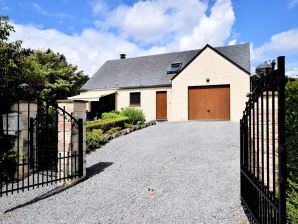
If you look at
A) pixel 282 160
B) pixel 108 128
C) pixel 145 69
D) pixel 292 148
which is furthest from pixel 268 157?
pixel 145 69

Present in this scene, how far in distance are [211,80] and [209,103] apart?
1965 millimetres

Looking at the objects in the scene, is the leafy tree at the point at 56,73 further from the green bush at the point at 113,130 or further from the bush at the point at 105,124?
the green bush at the point at 113,130

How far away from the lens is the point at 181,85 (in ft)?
74.2

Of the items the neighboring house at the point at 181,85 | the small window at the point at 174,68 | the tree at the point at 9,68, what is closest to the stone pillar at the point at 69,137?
the tree at the point at 9,68

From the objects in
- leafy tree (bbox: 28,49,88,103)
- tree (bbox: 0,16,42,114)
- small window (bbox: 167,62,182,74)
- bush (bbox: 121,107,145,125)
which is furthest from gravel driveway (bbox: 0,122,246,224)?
leafy tree (bbox: 28,49,88,103)

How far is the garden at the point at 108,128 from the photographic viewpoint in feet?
38.1

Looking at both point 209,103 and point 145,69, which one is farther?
point 145,69

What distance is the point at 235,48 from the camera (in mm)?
24328

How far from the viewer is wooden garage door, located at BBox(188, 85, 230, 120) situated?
21234 mm

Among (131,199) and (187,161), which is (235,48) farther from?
(131,199)

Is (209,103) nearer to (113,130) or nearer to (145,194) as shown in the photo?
(113,130)

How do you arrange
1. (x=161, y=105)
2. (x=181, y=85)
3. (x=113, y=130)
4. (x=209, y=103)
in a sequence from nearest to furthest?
(x=113, y=130)
(x=209, y=103)
(x=181, y=85)
(x=161, y=105)

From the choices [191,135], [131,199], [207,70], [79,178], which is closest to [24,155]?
[79,178]

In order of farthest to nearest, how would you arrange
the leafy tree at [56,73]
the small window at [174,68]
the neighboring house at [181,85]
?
the leafy tree at [56,73], the small window at [174,68], the neighboring house at [181,85]
